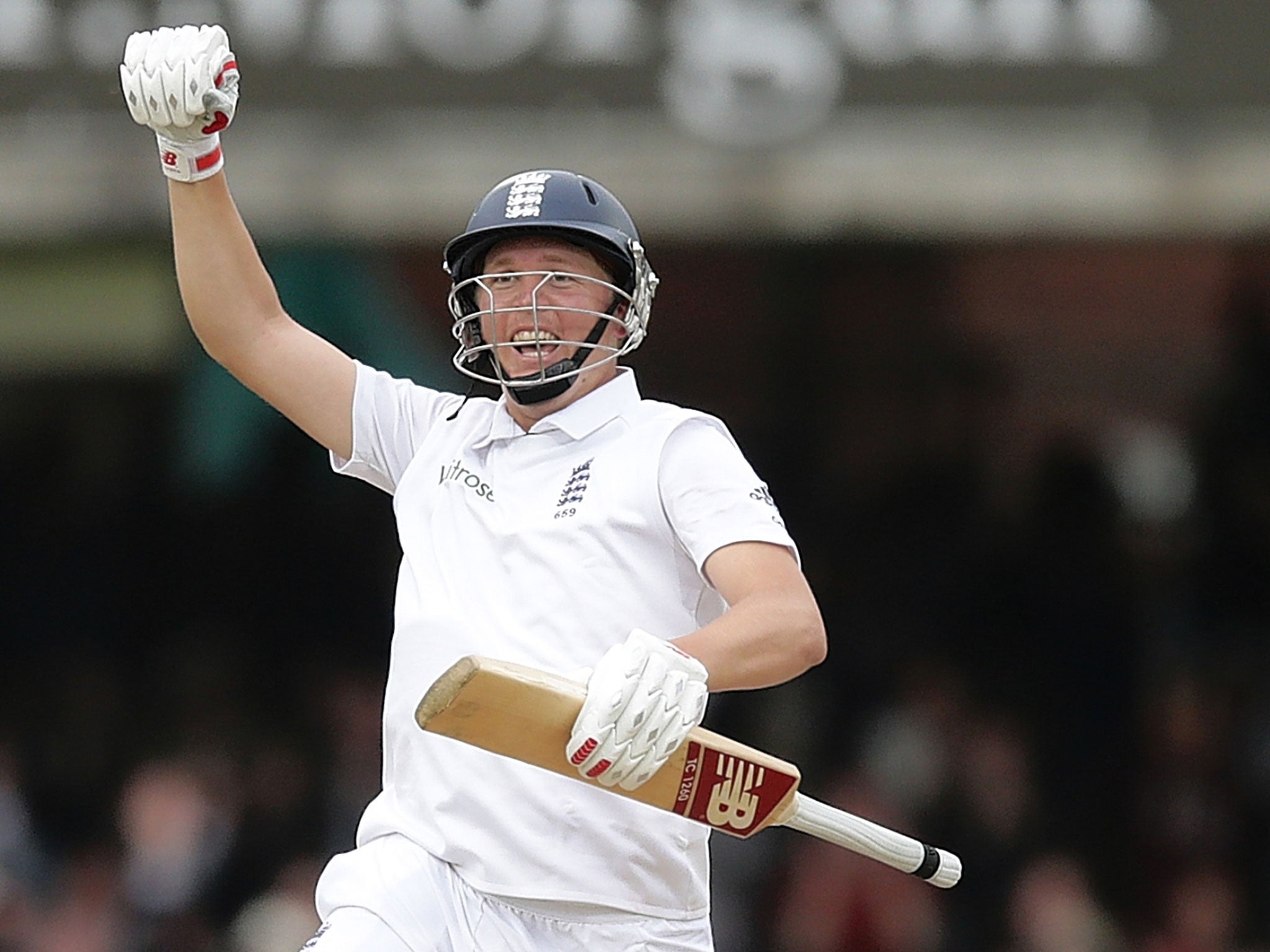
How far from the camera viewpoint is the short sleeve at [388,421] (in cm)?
380

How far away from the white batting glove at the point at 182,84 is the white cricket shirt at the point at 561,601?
2.33 feet

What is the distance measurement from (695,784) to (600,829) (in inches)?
10.5

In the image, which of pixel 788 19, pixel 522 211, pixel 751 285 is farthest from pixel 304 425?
pixel 751 285

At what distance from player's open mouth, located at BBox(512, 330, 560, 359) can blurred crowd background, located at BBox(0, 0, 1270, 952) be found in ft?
14.5

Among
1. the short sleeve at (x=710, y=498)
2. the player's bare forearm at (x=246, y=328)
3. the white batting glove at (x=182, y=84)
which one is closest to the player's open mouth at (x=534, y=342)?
the short sleeve at (x=710, y=498)

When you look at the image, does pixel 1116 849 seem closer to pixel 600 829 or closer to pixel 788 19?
pixel 788 19

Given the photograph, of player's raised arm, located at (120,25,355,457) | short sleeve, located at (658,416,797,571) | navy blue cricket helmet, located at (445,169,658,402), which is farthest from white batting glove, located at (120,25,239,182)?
short sleeve, located at (658,416,797,571)

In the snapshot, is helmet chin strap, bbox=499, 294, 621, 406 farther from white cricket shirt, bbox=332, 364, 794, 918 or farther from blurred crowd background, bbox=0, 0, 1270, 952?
blurred crowd background, bbox=0, 0, 1270, 952

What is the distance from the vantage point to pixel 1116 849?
8875 mm

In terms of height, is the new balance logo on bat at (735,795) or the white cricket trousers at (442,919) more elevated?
the new balance logo on bat at (735,795)

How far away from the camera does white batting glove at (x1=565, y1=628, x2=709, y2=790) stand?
296cm

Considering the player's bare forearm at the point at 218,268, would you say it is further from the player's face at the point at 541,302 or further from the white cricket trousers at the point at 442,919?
the white cricket trousers at the point at 442,919

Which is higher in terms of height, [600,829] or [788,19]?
[788,19]

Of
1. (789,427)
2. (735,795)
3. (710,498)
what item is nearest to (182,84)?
(710,498)
